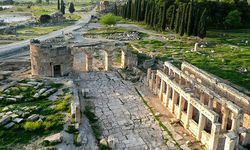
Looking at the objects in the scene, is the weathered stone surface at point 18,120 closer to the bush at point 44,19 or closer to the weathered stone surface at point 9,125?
the weathered stone surface at point 9,125

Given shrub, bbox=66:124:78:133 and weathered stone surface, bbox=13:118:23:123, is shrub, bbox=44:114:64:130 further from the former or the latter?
weathered stone surface, bbox=13:118:23:123

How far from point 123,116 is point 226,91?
7.28 meters

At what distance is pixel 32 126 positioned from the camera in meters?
18.1

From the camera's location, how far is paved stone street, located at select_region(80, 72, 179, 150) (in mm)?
18594

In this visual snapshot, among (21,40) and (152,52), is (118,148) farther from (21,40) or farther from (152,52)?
(21,40)

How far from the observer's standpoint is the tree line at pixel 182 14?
44656mm

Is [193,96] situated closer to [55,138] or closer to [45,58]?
[55,138]

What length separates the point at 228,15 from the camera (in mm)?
53312

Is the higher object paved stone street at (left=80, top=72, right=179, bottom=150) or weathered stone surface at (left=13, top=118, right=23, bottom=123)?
weathered stone surface at (left=13, top=118, right=23, bottom=123)

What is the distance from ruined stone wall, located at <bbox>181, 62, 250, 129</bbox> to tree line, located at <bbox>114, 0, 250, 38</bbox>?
1783 centimetres

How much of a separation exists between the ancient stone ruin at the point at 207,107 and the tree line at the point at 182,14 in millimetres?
18414

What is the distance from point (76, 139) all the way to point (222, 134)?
8068 mm

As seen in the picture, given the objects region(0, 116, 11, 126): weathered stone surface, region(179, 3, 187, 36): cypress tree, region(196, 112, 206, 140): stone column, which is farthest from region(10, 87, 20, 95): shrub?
region(179, 3, 187, 36): cypress tree

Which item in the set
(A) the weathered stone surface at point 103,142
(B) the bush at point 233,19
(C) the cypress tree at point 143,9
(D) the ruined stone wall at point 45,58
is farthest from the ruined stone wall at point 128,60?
(C) the cypress tree at point 143,9
